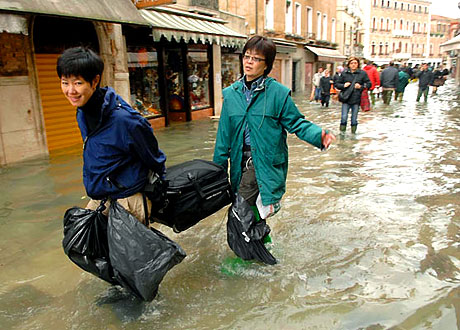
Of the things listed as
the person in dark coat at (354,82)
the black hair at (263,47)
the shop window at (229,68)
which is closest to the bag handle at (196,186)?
the black hair at (263,47)

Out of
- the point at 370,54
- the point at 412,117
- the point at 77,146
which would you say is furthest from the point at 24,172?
the point at 370,54

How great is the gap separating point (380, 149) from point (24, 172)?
6651mm

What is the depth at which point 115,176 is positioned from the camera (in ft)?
8.39

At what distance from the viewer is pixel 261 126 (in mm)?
3055

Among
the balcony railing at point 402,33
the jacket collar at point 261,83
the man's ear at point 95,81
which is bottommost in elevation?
the jacket collar at point 261,83

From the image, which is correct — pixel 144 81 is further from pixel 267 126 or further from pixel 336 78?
pixel 267 126

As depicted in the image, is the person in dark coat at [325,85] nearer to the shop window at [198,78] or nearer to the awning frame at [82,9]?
the shop window at [198,78]

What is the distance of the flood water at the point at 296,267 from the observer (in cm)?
279

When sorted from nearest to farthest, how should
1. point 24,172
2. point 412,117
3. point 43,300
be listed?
1. point 43,300
2. point 24,172
3. point 412,117

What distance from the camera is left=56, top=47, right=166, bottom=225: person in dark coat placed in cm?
239

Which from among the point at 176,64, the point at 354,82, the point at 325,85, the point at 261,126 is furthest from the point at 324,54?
the point at 261,126

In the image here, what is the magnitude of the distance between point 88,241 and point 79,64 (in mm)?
1067

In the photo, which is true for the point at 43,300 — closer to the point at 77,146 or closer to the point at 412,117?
the point at 77,146

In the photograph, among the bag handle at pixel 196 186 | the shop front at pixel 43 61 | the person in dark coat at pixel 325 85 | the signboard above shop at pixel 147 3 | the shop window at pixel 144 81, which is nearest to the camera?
the bag handle at pixel 196 186
